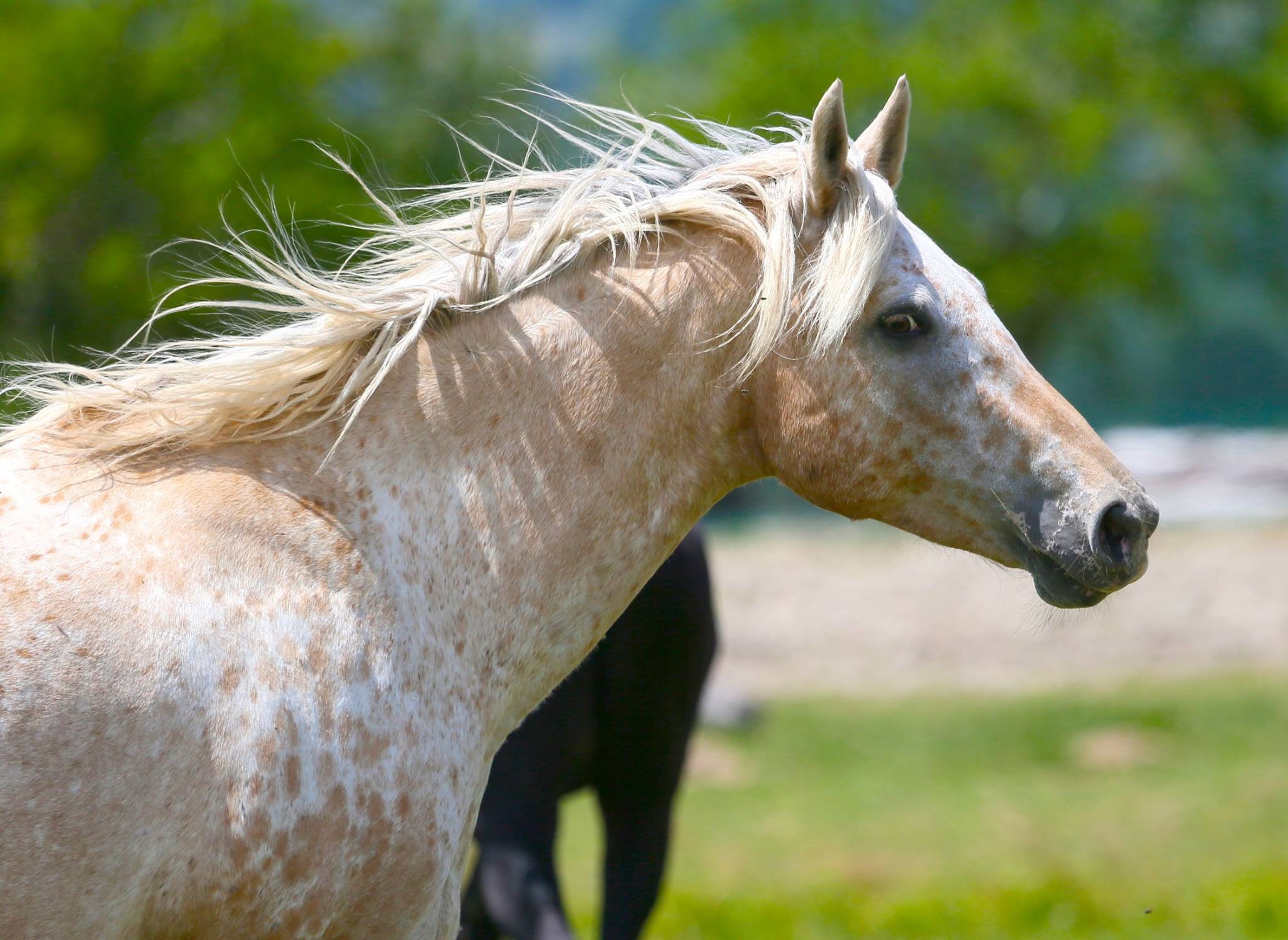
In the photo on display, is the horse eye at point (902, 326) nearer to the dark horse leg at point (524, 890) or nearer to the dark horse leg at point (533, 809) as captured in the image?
the dark horse leg at point (533, 809)

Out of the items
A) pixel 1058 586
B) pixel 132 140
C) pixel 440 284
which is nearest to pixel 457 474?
pixel 440 284

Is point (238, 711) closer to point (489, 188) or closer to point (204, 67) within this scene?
point (489, 188)

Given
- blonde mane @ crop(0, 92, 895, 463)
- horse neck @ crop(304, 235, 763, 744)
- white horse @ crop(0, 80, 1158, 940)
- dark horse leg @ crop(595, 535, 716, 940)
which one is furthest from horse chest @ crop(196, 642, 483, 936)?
dark horse leg @ crop(595, 535, 716, 940)

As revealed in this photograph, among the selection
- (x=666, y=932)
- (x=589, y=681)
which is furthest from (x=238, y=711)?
(x=666, y=932)

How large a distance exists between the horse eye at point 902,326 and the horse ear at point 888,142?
374 millimetres

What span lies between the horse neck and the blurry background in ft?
A: 1.83

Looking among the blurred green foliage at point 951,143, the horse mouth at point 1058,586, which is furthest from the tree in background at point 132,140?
the horse mouth at point 1058,586

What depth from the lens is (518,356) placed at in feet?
8.04

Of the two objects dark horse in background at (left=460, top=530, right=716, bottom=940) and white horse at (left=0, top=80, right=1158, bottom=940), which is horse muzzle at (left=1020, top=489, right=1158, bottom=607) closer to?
white horse at (left=0, top=80, right=1158, bottom=940)

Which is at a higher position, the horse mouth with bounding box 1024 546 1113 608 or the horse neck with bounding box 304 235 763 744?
the horse neck with bounding box 304 235 763 744

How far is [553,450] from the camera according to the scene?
7.96ft

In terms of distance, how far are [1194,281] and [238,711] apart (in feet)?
100

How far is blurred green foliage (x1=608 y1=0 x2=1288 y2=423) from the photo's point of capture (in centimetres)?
2680

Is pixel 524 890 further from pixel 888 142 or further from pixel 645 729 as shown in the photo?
pixel 888 142
